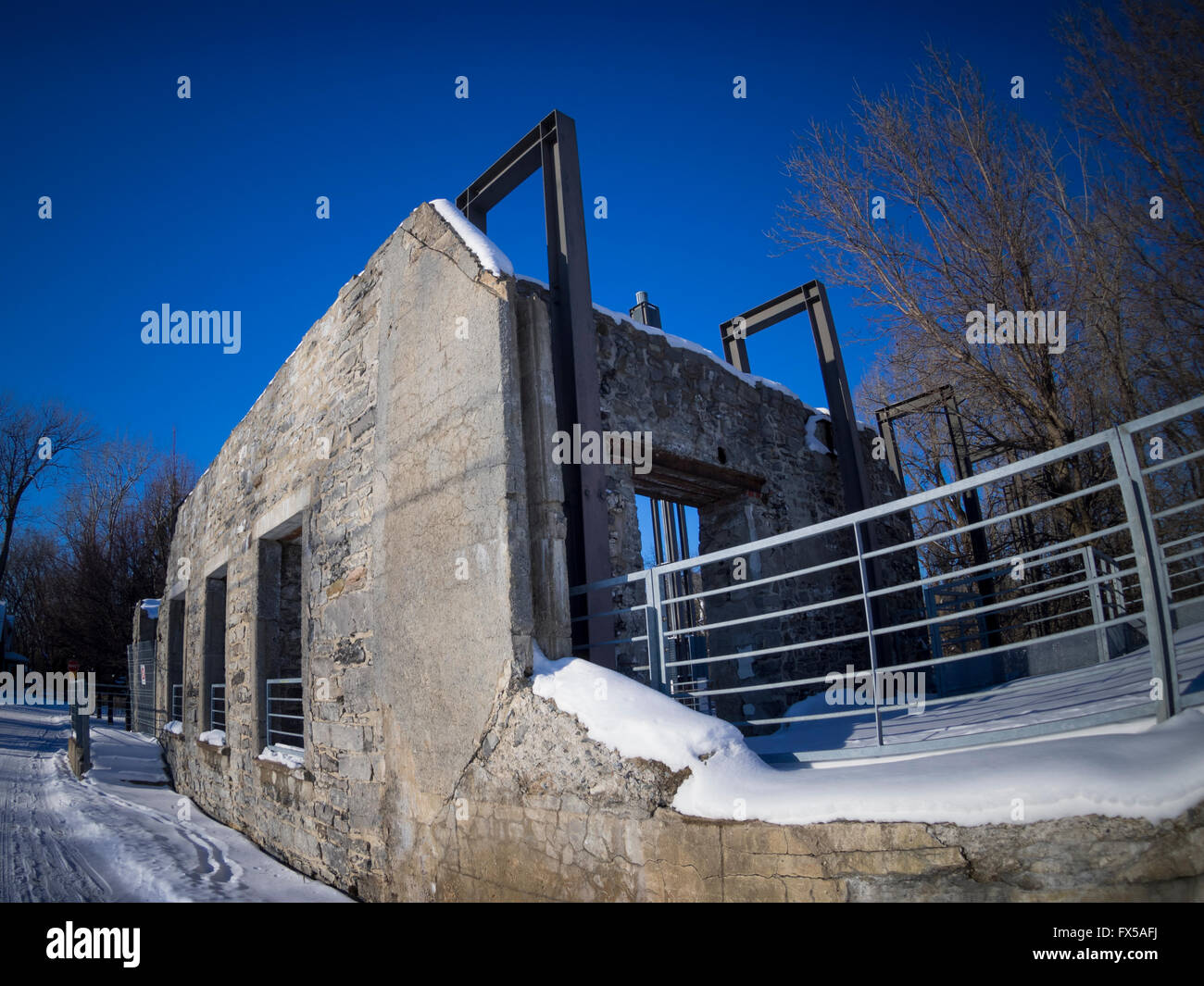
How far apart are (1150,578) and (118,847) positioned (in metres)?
7.10

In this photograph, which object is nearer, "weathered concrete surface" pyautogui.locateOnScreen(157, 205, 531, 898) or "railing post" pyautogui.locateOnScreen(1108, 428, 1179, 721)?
"railing post" pyautogui.locateOnScreen(1108, 428, 1179, 721)

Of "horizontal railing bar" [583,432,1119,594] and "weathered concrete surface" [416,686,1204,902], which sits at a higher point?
"horizontal railing bar" [583,432,1119,594]

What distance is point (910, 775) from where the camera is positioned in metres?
2.40

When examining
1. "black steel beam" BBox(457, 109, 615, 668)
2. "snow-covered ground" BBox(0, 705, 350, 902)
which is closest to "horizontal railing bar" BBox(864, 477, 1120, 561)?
"black steel beam" BBox(457, 109, 615, 668)

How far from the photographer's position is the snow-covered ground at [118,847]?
4539 millimetres

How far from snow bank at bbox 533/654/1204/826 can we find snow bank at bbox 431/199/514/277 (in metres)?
2.48

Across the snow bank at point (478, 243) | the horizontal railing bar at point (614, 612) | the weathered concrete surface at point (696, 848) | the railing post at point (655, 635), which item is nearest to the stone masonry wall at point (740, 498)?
the snow bank at point (478, 243)

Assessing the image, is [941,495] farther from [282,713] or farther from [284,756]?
[282,713]

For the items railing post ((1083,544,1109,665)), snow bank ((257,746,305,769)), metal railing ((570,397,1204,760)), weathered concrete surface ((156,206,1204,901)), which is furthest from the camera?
snow bank ((257,746,305,769))

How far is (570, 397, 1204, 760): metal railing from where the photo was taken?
2.48 metres

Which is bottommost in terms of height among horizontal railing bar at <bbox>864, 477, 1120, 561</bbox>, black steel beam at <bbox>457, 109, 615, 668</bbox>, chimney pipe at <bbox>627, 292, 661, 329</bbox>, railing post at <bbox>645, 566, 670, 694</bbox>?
railing post at <bbox>645, 566, 670, 694</bbox>

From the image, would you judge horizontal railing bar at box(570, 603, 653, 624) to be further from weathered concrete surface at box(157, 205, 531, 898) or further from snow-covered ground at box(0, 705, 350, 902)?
snow-covered ground at box(0, 705, 350, 902)
